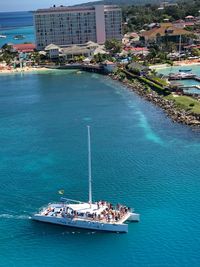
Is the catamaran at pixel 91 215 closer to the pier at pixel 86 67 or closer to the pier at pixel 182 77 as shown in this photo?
the pier at pixel 182 77

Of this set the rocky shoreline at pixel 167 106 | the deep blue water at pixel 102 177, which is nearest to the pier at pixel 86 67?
the rocky shoreline at pixel 167 106

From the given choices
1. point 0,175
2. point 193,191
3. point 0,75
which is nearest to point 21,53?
point 0,75

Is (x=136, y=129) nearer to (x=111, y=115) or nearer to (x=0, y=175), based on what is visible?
(x=111, y=115)

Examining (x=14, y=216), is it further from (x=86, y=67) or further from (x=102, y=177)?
(x=86, y=67)

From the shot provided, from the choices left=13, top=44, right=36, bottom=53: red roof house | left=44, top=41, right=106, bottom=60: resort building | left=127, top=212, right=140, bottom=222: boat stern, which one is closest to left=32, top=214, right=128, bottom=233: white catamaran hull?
left=127, top=212, right=140, bottom=222: boat stern

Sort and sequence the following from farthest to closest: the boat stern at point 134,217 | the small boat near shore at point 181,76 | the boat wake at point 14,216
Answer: the small boat near shore at point 181,76 < the boat wake at point 14,216 < the boat stern at point 134,217

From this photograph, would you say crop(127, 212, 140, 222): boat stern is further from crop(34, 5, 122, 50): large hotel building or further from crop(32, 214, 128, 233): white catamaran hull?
crop(34, 5, 122, 50): large hotel building
